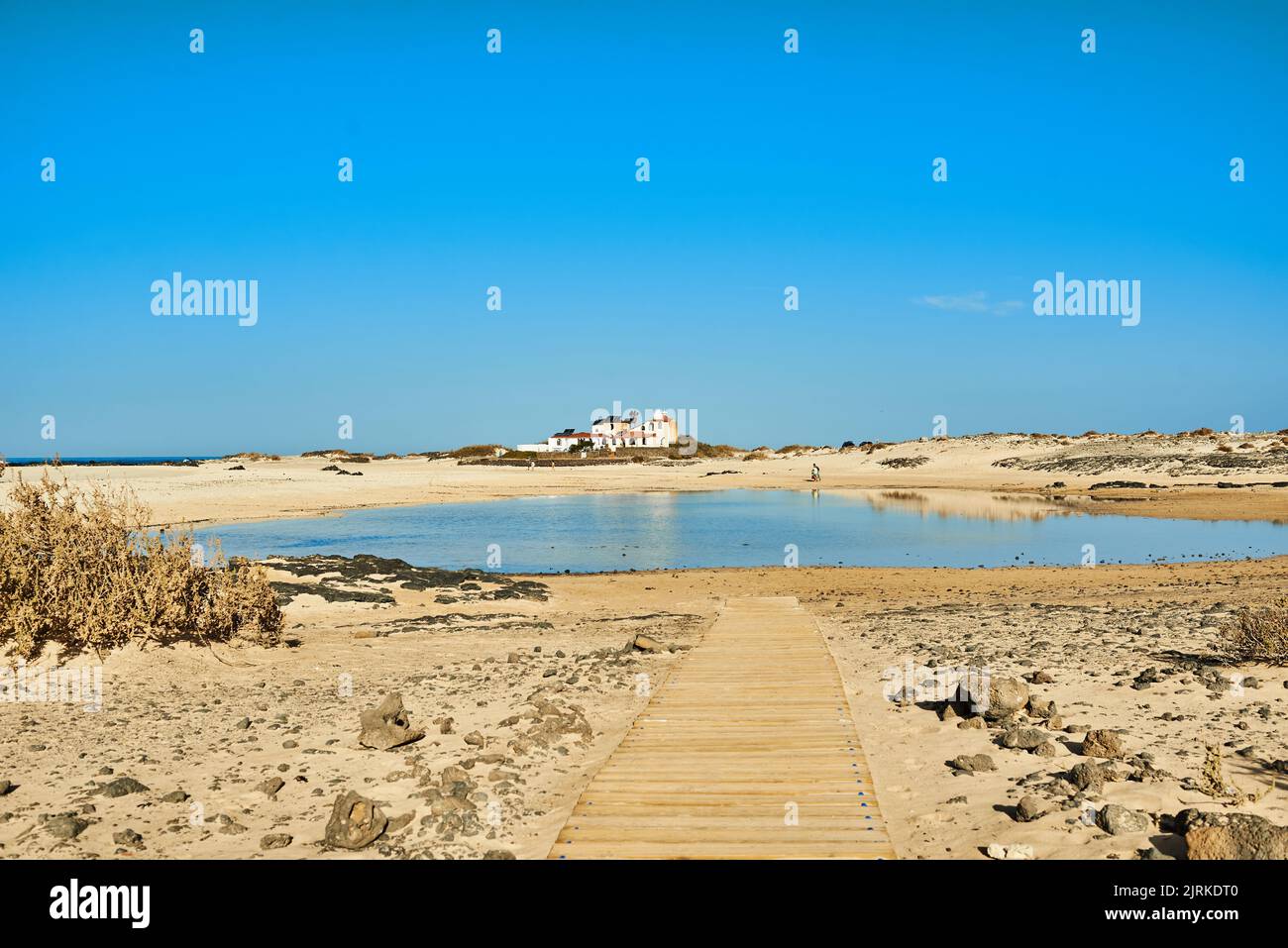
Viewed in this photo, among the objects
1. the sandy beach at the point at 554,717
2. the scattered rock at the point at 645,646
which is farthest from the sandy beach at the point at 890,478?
the scattered rock at the point at 645,646

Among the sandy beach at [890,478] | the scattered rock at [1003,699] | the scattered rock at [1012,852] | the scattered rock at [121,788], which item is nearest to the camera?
the scattered rock at [1012,852]

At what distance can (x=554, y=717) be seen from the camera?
30.1 feet

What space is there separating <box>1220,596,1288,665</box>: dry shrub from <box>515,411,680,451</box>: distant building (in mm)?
115000

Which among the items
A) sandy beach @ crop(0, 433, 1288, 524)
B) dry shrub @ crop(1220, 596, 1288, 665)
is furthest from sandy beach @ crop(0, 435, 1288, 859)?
sandy beach @ crop(0, 433, 1288, 524)

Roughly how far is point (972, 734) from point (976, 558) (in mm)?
19273

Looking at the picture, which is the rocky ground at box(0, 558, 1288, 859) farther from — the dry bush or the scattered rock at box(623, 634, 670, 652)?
the dry bush

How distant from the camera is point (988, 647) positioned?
480 inches

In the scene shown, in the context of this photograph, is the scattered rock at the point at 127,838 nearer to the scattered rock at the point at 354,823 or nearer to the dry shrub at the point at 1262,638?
the scattered rock at the point at 354,823

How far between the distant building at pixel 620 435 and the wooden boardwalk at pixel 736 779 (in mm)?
115214

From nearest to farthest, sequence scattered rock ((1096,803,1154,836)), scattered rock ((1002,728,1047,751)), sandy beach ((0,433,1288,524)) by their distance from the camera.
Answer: scattered rock ((1096,803,1154,836)) → scattered rock ((1002,728,1047,751)) → sandy beach ((0,433,1288,524))

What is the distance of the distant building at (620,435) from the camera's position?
5103 inches

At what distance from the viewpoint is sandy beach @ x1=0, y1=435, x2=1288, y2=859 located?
247 inches
